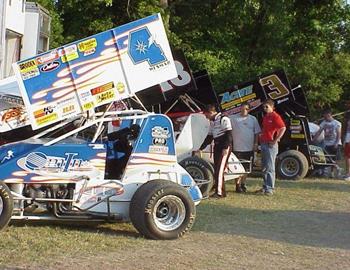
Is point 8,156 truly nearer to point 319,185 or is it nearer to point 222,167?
point 222,167

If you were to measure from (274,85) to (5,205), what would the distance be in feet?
30.5

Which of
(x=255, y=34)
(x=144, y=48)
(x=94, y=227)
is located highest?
(x=255, y=34)

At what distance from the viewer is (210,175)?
11.9 meters

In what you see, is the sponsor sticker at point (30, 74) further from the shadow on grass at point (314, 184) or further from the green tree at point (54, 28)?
the green tree at point (54, 28)

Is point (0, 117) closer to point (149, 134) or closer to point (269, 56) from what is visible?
point (149, 134)

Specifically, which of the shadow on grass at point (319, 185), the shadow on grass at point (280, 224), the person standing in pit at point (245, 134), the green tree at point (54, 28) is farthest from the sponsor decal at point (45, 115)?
the green tree at point (54, 28)

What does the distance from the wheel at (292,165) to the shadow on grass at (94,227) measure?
24.4 ft

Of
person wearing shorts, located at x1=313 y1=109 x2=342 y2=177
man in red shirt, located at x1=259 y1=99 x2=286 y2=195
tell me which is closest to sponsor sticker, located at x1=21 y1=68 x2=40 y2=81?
man in red shirt, located at x1=259 y1=99 x2=286 y2=195

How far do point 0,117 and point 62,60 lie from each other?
42.6 inches

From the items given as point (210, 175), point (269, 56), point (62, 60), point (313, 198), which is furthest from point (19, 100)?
point (269, 56)

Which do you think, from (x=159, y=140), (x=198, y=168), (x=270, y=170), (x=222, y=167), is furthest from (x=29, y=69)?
(x=270, y=170)

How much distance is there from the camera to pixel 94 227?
8.65m

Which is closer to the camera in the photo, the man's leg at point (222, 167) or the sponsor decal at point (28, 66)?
the sponsor decal at point (28, 66)

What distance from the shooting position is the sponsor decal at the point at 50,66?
7683 mm
